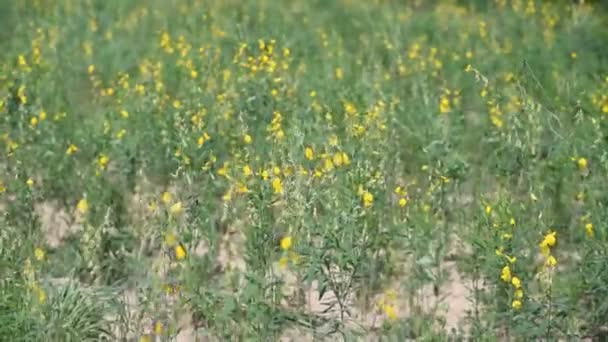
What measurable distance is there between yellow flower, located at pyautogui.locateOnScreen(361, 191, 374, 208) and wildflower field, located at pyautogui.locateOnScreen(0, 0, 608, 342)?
0.02 meters

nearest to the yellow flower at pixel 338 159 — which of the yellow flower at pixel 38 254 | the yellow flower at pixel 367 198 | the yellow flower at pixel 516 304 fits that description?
the yellow flower at pixel 367 198

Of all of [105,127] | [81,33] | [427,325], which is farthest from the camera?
[81,33]

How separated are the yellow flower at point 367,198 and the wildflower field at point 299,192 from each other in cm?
2

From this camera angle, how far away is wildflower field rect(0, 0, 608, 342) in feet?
13.4

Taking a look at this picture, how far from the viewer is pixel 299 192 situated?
4172mm

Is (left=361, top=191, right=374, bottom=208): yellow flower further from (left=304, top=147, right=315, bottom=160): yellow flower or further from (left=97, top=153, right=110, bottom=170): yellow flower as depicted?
(left=97, top=153, right=110, bottom=170): yellow flower

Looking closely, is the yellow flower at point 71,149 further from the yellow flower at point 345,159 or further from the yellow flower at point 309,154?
the yellow flower at point 345,159

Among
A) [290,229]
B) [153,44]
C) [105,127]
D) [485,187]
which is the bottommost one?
[290,229]

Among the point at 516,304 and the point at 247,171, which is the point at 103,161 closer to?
the point at 247,171

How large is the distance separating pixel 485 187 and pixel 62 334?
98.9 inches

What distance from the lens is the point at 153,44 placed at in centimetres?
731

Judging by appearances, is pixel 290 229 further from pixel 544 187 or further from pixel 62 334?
pixel 544 187

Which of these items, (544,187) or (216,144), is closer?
(544,187)

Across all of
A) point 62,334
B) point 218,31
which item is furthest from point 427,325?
point 218,31
